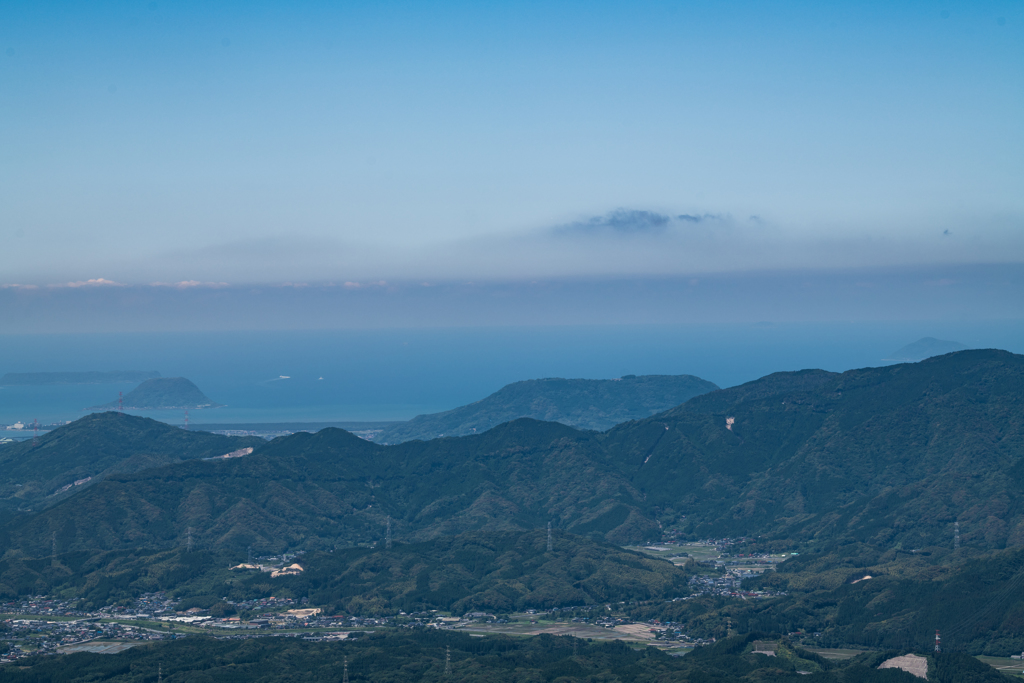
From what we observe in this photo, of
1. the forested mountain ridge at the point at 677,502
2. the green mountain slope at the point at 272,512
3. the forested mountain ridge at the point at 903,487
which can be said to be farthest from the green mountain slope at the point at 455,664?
the green mountain slope at the point at 272,512

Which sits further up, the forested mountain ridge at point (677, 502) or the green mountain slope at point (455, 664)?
the forested mountain ridge at point (677, 502)

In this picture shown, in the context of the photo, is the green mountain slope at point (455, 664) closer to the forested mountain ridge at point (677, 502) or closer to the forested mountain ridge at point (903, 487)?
the forested mountain ridge at point (677, 502)

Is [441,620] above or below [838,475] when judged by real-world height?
below

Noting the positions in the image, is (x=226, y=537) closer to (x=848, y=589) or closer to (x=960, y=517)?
(x=848, y=589)

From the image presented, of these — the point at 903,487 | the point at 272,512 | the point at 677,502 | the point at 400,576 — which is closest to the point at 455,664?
the point at 400,576

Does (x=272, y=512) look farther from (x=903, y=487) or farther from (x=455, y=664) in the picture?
(x=903, y=487)

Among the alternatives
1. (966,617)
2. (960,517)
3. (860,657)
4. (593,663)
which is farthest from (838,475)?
(593,663)

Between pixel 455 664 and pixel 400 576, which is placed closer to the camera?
pixel 455 664

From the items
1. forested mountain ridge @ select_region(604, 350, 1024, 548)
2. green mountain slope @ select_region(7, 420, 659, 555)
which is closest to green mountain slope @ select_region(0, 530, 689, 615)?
green mountain slope @ select_region(7, 420, 659, 555)

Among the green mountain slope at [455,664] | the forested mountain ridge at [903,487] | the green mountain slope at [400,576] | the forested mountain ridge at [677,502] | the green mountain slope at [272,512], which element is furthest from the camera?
the green mountain slope at [272,512]

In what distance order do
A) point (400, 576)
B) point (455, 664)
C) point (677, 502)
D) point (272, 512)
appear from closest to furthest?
point (455, 664)
point (400, 576)
point (272, 512)
point (677, 502)

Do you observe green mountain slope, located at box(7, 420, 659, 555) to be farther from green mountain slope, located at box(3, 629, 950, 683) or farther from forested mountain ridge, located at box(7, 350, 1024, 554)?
green mountain slope, located at box(3, 629, 950, 683)
